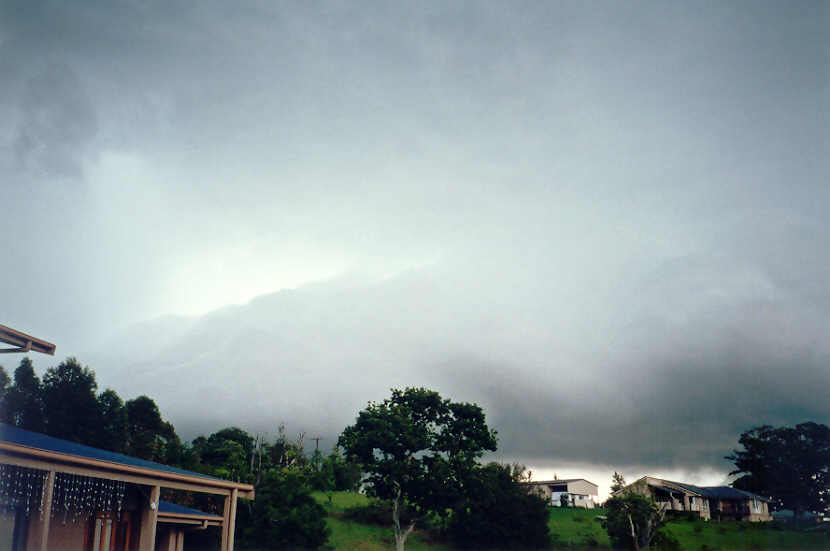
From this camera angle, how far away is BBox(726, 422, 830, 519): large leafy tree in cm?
6856

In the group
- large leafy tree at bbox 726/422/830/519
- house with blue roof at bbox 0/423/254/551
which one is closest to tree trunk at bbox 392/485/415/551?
house with blue roof at bbox 0/423/254/551

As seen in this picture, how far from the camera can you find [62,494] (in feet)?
52.6

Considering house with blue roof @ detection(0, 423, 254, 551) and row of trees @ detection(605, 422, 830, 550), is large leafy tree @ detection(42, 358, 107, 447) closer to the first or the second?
house with blue roof @ detection(0, 423, 254, 551)

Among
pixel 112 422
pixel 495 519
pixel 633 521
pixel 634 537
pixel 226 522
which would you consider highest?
pixel 112 422

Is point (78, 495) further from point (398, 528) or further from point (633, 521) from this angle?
point (633, 521)

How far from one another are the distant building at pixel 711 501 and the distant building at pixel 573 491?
15.5 meters

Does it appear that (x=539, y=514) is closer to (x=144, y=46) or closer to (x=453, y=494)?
(x=453, y=494)

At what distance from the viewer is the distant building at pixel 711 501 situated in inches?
2459

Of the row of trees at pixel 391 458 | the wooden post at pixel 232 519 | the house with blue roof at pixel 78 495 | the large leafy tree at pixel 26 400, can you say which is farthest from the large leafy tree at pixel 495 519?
the large leafy tree at pixel 26 400

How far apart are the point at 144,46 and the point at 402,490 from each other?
37201mm

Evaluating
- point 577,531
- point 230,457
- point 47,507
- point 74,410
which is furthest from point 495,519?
point 47,507

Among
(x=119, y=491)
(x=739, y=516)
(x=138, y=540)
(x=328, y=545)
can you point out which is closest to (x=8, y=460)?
(x=119, y=491)

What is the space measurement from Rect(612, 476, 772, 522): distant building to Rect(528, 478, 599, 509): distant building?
1549 centimetres

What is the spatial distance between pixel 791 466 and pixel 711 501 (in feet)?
38.3
